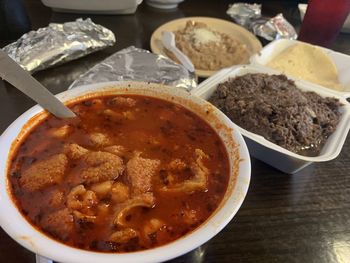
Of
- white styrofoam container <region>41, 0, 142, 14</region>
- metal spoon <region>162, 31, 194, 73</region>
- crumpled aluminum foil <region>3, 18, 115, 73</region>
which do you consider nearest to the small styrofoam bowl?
metal spoon <region>162, 31, 194, 73</region>

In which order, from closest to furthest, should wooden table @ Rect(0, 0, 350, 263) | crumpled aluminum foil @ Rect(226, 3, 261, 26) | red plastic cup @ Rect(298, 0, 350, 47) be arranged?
wooden table @ Rect(0, 0, 350, 263) → red plastic cup @ Rect(298, 0, 350, 47) → crumpled aluminum foil @ Rect(226, 3, 261, 26)

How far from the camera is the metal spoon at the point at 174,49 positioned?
1.66 meters

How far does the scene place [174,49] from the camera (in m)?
1.77

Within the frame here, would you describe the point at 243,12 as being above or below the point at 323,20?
below

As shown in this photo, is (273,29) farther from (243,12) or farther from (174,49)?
(174,49)

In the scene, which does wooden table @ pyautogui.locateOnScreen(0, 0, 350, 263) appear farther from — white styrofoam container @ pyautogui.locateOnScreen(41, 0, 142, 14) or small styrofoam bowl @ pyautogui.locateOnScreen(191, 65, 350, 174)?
white styrofoam container @ pyautogui.locateOnScreen(41, 0, 142, 14)

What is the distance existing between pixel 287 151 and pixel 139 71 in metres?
0.78

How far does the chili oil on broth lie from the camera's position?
0.77 meters

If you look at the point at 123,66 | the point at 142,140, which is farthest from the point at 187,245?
the point at 123,66

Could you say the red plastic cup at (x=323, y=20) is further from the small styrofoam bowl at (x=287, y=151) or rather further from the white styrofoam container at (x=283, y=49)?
the small styrofoam bowl at (x=287, y=151)

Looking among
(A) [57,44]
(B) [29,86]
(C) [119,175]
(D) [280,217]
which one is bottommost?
(D) [280,217]

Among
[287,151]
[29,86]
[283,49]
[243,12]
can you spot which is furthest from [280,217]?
→ [243,12]

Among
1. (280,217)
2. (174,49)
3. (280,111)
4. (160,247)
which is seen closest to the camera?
(160,247)

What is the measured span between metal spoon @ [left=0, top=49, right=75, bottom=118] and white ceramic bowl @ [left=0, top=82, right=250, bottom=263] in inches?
1.4
